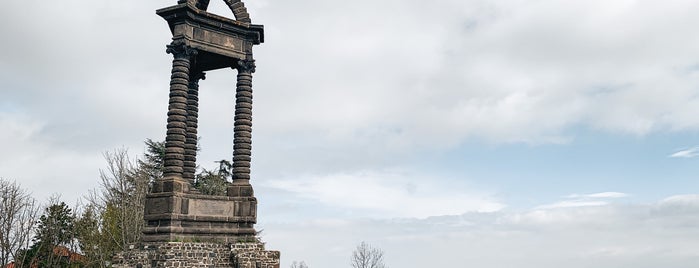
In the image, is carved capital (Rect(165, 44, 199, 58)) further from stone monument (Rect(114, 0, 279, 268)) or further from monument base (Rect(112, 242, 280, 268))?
monument base (Rect(112, 242, 280, 268))

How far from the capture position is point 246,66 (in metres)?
23.2

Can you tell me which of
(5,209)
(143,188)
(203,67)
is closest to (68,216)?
(143,188)

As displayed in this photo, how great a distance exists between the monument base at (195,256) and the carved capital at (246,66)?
6.34 metres

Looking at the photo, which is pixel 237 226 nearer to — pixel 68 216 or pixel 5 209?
pixel 5 209

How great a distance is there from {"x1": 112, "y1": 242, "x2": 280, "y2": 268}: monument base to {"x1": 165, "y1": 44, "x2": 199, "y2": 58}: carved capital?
6535mm

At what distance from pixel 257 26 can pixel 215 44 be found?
1879mm

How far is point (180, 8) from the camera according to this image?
22.0 meters

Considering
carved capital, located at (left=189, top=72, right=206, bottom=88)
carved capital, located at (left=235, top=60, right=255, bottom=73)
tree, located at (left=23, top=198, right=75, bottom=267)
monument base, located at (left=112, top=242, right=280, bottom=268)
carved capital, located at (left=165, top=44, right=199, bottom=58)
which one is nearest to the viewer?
monument base, located at (left=112, top=242, right=280, bottom=268)

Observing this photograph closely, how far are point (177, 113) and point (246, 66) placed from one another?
335 centimetres

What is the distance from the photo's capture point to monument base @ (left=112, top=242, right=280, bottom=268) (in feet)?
65.6

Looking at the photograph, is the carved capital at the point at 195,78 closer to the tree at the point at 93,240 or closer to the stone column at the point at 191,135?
the stone column at the point at 191,135

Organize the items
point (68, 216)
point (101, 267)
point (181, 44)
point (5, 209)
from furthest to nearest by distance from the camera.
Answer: point (68, 216) < point (101, 267) < point (5, 209) < point (181, 44)

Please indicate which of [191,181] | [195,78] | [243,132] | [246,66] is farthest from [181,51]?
[191,181]

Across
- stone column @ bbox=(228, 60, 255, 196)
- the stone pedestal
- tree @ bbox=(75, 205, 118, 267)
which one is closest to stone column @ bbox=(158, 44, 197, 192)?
the stone pedestal
